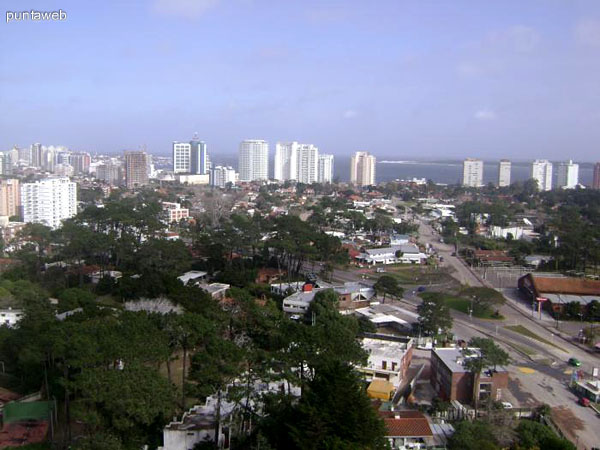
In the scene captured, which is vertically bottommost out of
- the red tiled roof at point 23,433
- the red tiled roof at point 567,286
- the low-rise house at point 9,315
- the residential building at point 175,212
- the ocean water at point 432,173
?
the red tiled roof at point 23,433

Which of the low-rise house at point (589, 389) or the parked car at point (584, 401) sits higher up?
the low-rise house at point (589, 389)

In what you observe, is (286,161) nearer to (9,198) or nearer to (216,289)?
(9,198)

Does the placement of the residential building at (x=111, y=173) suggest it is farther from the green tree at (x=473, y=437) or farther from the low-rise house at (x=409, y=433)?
the green tree at (x=473, y=437)

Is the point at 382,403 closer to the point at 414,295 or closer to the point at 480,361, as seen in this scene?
the point at 480,361

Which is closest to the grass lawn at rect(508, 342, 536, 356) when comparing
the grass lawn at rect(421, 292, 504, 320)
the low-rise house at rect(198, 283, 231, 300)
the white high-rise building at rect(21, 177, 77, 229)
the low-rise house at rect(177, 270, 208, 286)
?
the grass lawn at rect(421, 292, 504, 320)

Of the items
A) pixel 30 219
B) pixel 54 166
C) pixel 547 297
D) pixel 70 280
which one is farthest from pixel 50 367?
pixel 54 166

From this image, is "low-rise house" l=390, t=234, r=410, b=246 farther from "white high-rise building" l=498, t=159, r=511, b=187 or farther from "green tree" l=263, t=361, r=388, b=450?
"white high-rise building" l=498, t=159, r=511, b=187

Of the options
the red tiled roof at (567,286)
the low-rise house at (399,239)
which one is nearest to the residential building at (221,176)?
the low-rise house at (399,239)
